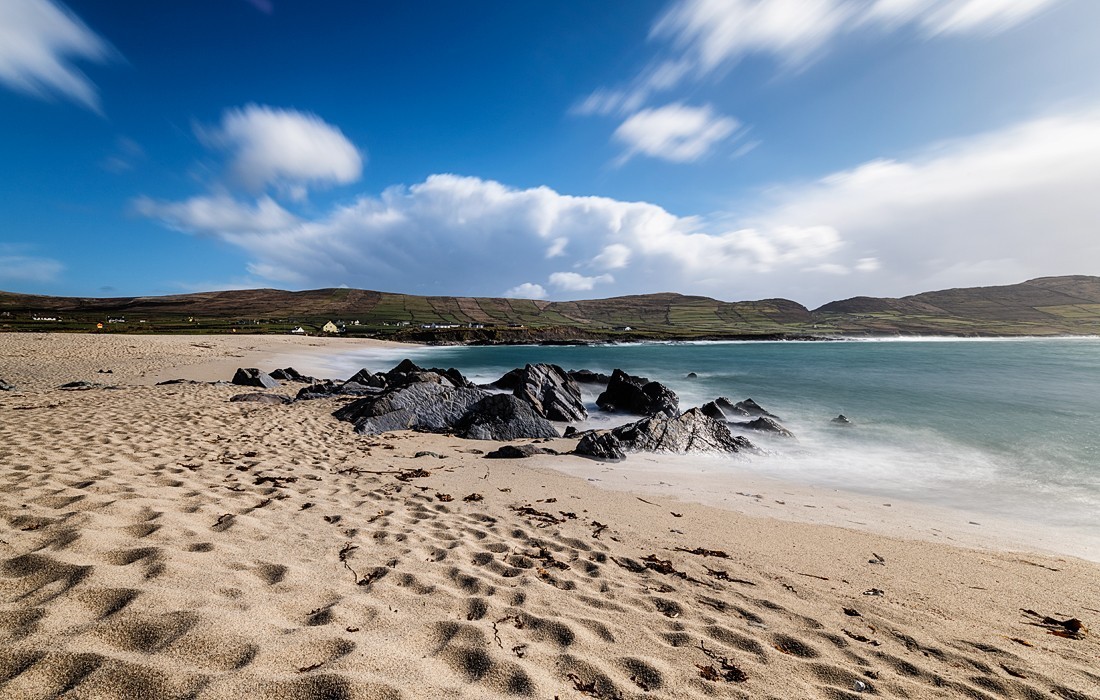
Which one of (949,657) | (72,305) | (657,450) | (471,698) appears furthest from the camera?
(72,305)

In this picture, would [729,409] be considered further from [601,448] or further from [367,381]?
[367,381]

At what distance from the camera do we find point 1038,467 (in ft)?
39.9

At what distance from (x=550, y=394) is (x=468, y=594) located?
1358cm

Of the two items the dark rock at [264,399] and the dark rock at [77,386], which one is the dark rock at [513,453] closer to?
the dark rock at [264,399]

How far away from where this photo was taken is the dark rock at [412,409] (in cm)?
1232

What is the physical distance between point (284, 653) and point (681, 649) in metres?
2.68

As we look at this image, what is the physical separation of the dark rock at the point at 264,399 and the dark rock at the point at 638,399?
12.0 metres

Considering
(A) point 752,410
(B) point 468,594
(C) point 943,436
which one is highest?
(B) point 468,594

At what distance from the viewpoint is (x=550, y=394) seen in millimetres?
17438

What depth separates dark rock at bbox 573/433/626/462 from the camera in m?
10.7

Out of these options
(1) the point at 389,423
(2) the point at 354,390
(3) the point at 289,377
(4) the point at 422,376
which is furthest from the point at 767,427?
(3) the point at 289,377

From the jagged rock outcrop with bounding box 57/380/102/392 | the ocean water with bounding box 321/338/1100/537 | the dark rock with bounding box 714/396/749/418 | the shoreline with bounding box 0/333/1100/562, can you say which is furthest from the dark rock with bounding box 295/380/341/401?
the dark rock with bounding box 714/396/749/418

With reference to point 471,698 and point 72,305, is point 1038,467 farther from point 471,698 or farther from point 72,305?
point 72,305

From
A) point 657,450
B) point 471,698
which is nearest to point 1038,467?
point 657,450
